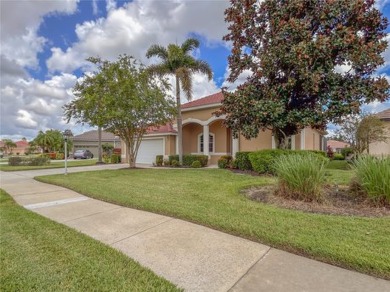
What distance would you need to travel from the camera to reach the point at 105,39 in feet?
46.0

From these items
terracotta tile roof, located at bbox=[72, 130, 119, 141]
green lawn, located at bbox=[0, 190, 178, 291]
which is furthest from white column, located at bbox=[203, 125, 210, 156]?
terracotta tile roof, located at bbox=[72, 130, 119, 141]

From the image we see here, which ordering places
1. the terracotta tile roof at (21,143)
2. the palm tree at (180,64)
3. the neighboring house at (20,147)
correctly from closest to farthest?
1. the palm tree at (180,64)
2. the neighboring house at (20,147)
3. the terracotta tile roof at (21,143)

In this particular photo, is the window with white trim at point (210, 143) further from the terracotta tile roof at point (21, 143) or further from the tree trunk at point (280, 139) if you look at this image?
the terracotta tile roof at point (21, 143)

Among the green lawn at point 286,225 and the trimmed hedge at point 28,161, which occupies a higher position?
the trimmed hedge at point 28,161

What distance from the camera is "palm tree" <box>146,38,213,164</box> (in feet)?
52.9

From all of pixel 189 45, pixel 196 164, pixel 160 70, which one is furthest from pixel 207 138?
pixel 189 45

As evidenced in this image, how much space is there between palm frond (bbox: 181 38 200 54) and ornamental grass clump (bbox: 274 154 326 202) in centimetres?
1288

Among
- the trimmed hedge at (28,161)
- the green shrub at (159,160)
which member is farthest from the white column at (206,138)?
the trimmed hedge at (28,161)

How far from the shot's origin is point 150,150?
23.2 m

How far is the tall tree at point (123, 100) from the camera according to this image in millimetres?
13867

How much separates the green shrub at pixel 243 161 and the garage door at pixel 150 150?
377 inches

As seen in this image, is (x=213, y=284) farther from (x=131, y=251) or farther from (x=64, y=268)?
(x=64, y=268)

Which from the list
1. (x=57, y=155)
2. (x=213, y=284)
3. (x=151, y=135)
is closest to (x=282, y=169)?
(x=213, y=284)

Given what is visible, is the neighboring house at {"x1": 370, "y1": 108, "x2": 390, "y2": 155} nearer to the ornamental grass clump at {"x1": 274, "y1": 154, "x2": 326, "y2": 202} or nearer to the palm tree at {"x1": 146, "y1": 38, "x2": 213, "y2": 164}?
the palm tree at {"x1": 146, "y1": 38, "x2": 213, "y2": 164}
